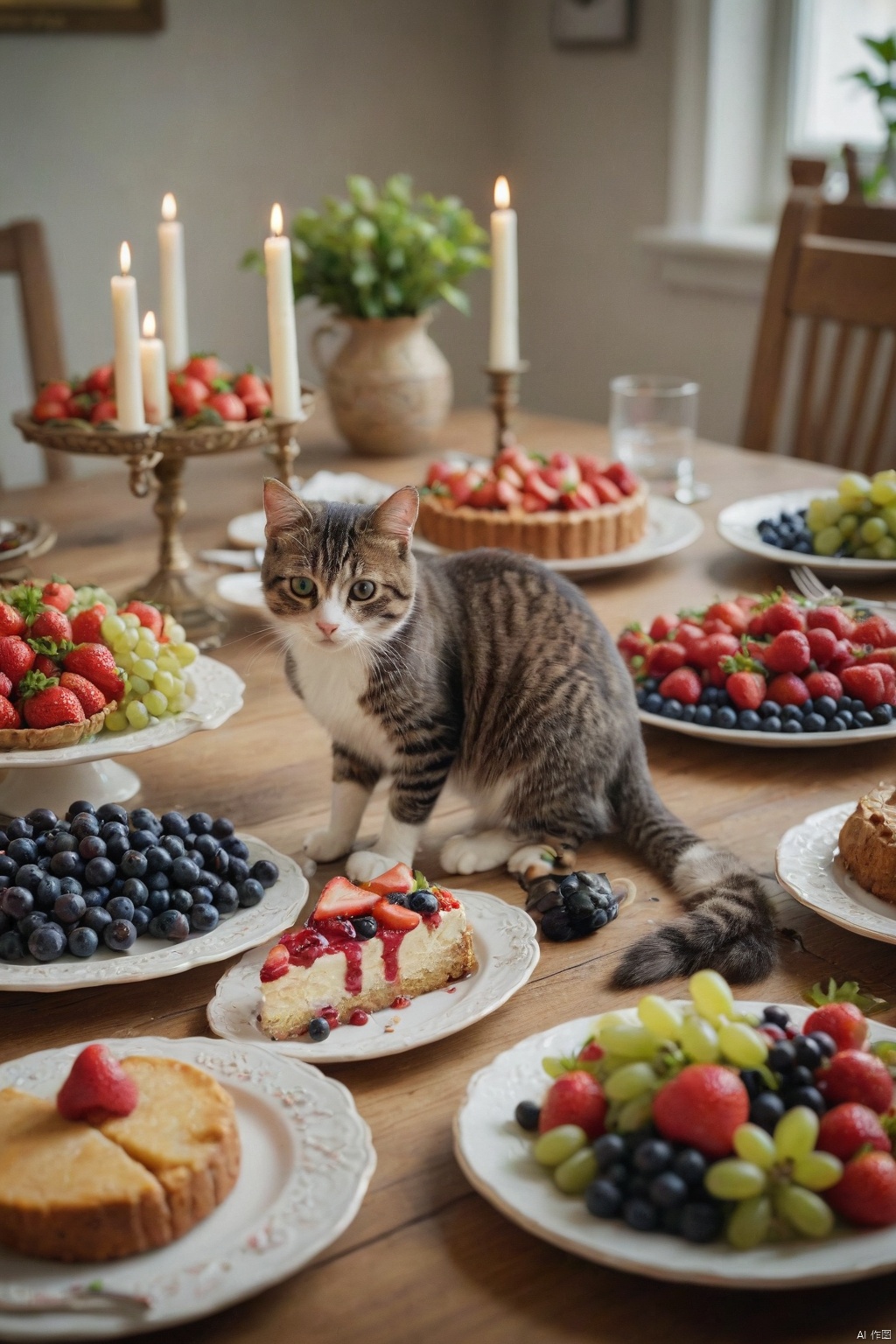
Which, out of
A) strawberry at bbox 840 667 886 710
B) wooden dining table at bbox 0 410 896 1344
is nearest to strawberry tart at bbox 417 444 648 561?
wooden dining table at bbox 0 410 896 1344

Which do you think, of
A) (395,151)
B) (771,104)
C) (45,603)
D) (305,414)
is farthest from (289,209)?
(45,603)

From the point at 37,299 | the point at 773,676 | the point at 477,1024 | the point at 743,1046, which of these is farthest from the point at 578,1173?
the point at 37,299

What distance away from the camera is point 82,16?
12.1ft

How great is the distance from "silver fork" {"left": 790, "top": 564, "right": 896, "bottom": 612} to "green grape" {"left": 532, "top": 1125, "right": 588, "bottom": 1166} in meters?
1.10

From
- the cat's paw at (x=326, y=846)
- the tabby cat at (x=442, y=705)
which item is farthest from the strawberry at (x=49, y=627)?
the cat's paw at (x=326, y=846)

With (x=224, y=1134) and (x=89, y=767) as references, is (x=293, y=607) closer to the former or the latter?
(x=89, y=767)

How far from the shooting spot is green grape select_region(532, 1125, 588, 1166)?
88 centimetres

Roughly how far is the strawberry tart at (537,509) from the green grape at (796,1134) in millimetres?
1363

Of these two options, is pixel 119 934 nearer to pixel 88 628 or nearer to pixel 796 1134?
pixel 88 628

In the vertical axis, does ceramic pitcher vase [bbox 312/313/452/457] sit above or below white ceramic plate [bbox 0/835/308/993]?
above

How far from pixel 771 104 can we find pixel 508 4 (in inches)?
43.3

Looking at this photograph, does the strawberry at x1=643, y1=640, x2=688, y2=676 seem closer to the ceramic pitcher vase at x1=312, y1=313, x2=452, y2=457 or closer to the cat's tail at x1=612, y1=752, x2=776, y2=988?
the cat's tail at x1=612, y1=752, x2=776, y2=988

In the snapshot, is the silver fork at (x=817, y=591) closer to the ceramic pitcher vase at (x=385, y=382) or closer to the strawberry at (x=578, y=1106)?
the ceramic pitcher vase at (x=385, y=382)

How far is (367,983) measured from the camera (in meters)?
1.12
